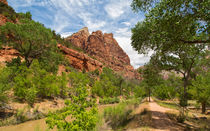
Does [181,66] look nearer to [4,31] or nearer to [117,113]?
[117,113]

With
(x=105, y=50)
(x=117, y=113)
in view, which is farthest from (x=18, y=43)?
(x=105, y=50)

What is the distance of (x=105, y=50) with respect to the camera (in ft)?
586

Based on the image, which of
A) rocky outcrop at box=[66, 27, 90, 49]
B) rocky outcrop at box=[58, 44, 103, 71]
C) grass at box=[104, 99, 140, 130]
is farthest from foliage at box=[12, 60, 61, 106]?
rocky outcrop at box=[66, 27, 90, 49]

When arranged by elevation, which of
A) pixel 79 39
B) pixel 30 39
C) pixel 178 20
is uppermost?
pixel 79 39

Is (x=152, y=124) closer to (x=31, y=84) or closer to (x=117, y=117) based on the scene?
(x=117, y=117)

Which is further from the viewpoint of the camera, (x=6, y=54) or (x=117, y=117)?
(x=6, y=54)

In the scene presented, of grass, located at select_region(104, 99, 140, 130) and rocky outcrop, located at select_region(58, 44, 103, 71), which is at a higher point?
rocky outcrop, located at select_region(58, 44, 103, 71)

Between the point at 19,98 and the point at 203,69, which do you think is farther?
the point at 19,98

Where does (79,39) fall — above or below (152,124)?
above

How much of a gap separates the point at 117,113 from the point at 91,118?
34.4 feet

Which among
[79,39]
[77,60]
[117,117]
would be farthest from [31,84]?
[79,39]

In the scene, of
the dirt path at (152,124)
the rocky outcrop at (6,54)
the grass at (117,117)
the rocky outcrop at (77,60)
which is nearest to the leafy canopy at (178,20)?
the dirt path at (152,124)

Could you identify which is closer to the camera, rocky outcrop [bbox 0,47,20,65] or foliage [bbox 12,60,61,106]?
foliage [bbox 12,60,61,106]

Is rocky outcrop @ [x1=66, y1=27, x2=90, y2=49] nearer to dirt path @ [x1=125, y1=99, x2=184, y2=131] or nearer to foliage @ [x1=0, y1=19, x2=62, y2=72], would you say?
foliage @ [x1=0, y1=19, x2=62, y2=72]
